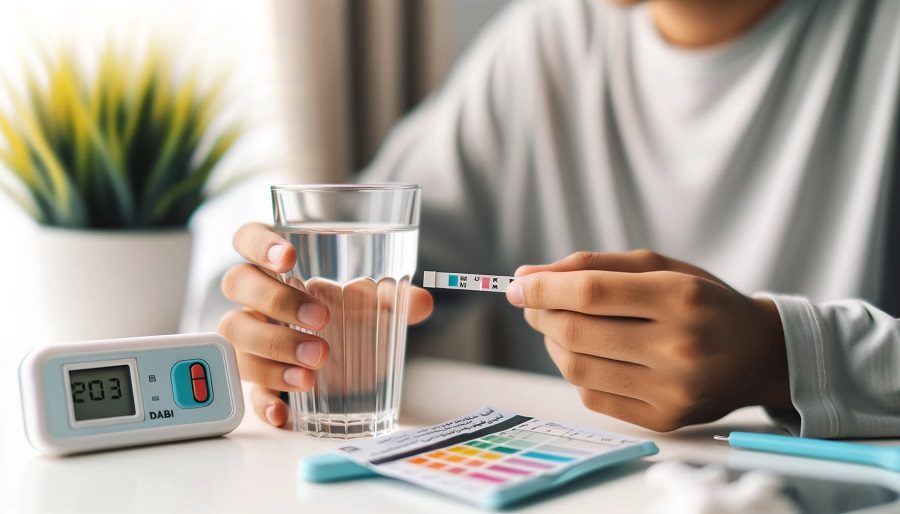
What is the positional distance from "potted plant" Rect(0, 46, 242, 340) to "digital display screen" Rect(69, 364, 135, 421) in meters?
Answer: 0.42

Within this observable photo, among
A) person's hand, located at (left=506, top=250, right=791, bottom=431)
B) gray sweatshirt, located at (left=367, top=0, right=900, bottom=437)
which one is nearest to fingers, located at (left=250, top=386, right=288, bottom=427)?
person's hand, located at (left=506, top=250, right=791, bottom=431)

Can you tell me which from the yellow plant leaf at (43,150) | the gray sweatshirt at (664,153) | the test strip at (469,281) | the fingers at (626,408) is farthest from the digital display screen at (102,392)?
the gray sweatshirt at (664,153)

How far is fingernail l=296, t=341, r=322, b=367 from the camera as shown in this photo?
0.68m

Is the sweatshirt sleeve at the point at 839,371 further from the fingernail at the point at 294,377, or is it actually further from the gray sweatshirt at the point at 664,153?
the gray sweatshirt at the point at 664,153

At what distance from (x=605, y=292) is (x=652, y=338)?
0.20 ft

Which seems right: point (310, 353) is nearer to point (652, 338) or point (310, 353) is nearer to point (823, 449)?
point (652, 338)

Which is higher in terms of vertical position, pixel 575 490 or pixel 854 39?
pixel 854 39

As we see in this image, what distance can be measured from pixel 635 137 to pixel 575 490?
1.03m

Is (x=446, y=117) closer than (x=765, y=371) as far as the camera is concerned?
No

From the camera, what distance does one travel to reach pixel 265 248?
27.6 inches

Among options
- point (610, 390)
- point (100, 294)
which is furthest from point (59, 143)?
point (610, 390)

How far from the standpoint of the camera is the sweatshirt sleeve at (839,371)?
684mm

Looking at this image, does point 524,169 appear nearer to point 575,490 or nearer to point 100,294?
point 100,294

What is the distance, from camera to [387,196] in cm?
70
